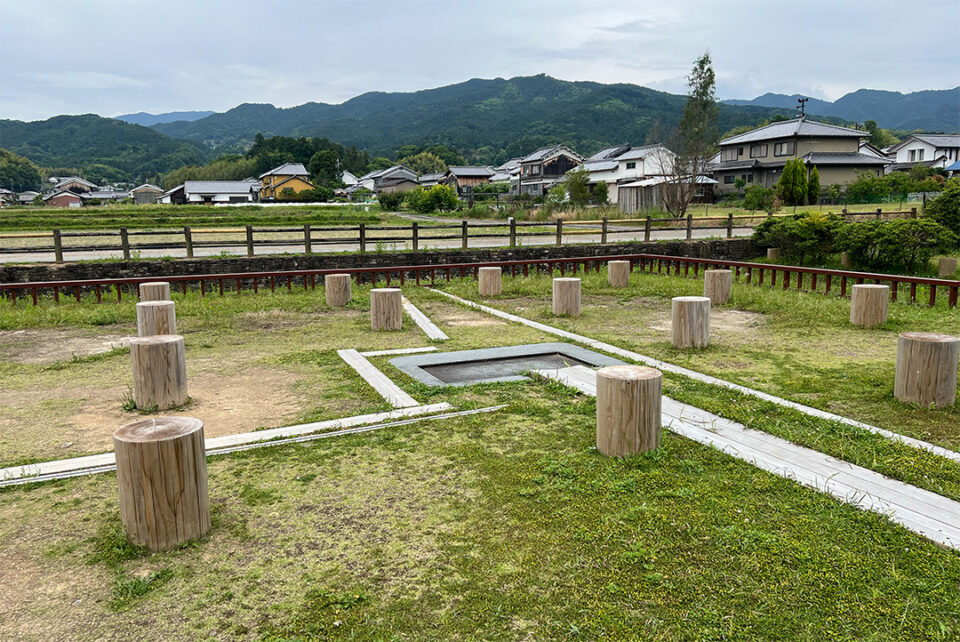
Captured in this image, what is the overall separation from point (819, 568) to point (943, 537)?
78 centimetres

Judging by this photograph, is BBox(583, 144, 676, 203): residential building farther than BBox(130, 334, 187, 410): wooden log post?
Yes

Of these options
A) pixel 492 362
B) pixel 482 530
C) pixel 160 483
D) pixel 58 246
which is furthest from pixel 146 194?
pixel 482 530

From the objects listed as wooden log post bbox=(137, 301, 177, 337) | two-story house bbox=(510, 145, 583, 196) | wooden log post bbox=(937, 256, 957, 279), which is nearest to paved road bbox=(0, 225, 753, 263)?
wooden log post bbox=(937, 256, 957, 279)

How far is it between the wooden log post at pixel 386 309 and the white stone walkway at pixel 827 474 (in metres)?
4.71

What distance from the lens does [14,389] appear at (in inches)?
254

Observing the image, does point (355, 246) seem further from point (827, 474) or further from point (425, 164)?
point (425, 164)

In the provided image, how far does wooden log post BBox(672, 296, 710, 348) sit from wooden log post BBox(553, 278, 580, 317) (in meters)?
2.55

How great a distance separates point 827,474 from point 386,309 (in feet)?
20.7

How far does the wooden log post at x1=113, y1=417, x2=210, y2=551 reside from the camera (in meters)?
3.25

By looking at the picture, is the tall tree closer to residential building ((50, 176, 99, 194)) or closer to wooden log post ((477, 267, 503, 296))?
wooden log post ((477, 267, 503, 296))

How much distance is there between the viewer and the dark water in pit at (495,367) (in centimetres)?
683

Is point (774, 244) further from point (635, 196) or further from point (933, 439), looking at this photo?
point (635, 196)

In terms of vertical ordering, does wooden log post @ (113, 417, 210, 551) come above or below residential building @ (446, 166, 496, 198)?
below

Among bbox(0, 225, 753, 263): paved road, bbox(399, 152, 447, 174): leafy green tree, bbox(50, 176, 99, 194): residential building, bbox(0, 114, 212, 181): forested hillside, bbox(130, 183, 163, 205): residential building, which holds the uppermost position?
bbox(0, 114, 212, 181): forested hillside
